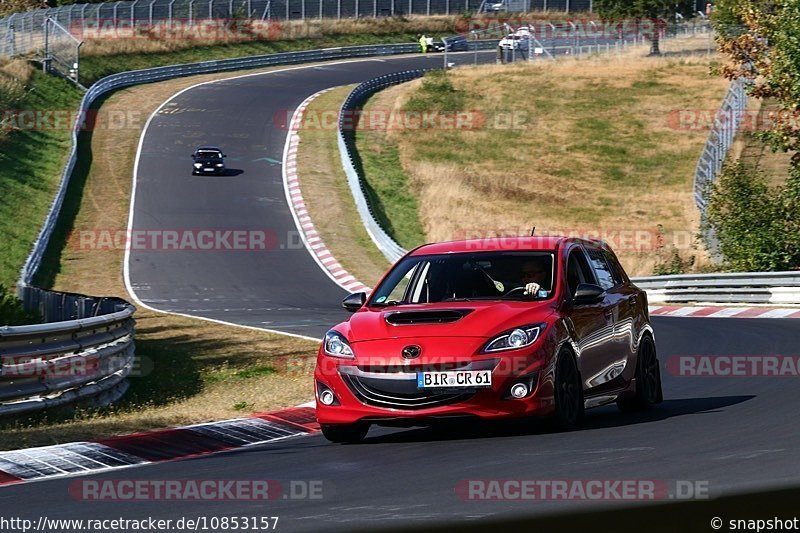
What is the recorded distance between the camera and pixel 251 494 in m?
7.80

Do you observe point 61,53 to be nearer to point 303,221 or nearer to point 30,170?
point 30,170

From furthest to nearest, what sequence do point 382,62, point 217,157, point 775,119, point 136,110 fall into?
1. point 382,62
2. point 136,110
3. point 217,157
4. point 775,119

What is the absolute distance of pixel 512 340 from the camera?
10039mm

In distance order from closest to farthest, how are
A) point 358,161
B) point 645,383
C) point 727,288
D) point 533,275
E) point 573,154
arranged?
point 533,275 < point 645,383 < point 727,288 < point 358,161 < point 573,154

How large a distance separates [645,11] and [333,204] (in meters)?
40.7

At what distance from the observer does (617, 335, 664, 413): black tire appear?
1214 centimetres

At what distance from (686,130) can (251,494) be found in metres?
53.5

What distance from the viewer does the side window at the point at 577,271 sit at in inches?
444

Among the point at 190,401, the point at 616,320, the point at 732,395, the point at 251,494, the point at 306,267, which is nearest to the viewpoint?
the point at 251,494

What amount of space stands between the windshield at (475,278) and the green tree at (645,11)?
6820cm

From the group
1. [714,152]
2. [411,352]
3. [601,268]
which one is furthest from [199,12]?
[411,352]

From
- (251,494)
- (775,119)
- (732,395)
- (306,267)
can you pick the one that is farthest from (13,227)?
A: (251,494)

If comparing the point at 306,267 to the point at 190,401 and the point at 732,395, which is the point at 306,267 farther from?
the point at 732,395

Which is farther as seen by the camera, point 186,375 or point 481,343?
point 186,375
